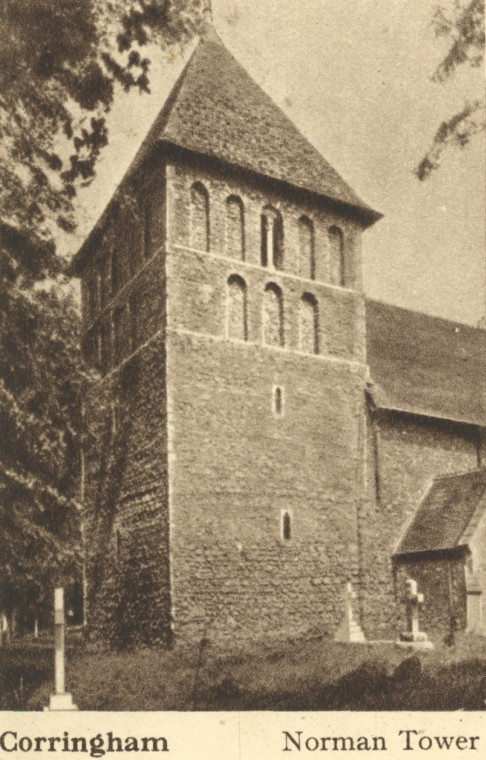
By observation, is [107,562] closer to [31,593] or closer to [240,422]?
[31,593]

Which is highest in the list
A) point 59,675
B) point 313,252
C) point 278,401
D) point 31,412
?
point 313,252

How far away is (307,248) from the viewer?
815 inches

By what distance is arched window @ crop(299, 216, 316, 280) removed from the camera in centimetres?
2062

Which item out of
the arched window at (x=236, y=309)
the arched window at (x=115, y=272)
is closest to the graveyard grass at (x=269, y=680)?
the arched window at (x=236, y=309)

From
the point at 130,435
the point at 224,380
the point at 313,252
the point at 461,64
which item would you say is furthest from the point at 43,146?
the point at 313,252

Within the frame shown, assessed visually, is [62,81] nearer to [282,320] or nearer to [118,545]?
[282,320]

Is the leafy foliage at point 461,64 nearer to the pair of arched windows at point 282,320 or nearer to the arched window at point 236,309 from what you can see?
the arched window at point 236,309

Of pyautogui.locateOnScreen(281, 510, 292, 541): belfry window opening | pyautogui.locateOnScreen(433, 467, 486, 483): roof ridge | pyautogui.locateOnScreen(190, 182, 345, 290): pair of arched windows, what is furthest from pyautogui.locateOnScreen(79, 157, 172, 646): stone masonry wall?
pyautogui.locateOnScreen(433, 467, 486, 483): roof ridge

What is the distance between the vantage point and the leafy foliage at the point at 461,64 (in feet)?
33.0

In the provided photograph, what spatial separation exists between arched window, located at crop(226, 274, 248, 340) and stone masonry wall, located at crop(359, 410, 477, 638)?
3.75 m

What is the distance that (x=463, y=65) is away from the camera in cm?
1084

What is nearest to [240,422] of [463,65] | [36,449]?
[36,449]

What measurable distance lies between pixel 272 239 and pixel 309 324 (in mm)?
1995

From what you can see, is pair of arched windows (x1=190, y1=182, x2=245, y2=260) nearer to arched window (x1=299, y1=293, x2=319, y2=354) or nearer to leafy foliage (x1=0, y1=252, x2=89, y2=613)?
arched window (x1=299, y1=293, x2=319, y2=354)
